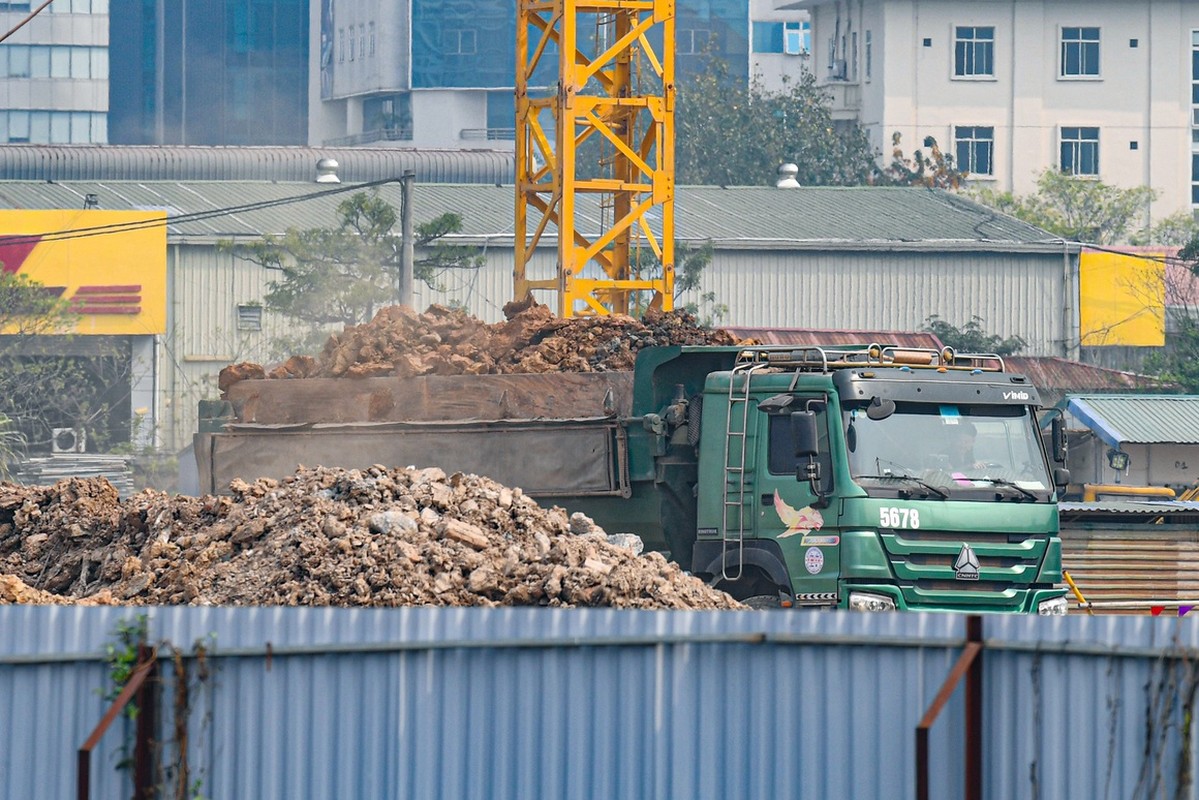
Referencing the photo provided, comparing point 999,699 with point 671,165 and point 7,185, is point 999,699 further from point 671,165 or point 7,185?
point 7,185

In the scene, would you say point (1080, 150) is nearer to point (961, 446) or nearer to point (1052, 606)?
point (1052, 606)

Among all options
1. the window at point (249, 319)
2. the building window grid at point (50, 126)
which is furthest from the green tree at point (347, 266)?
the building window grid at point (50, 126)

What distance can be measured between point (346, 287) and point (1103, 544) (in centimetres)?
3105

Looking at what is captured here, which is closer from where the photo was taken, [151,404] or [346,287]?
[346,287]

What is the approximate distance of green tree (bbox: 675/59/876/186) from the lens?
82.7m

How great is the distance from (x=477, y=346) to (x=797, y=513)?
6.05 meters

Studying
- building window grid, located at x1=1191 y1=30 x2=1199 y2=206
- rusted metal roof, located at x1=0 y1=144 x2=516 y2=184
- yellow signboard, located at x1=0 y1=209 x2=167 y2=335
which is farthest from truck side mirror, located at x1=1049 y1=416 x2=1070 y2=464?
building window grid, located at x1=1191 y1=30 x2=1199 y2=206

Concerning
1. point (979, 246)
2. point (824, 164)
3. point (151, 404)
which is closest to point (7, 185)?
point (151, 404)

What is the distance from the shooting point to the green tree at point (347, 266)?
1885 inches

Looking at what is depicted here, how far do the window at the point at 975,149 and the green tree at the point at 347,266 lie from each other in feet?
131

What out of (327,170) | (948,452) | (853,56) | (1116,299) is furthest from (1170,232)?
(948,452)

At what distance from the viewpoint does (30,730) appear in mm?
8906

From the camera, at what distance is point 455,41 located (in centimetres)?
11094

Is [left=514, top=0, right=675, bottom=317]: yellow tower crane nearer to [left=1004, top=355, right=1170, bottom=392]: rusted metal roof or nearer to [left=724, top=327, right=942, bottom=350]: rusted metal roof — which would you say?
[left=724, top=327, right=942, bottom=350]: rusted metal roof
